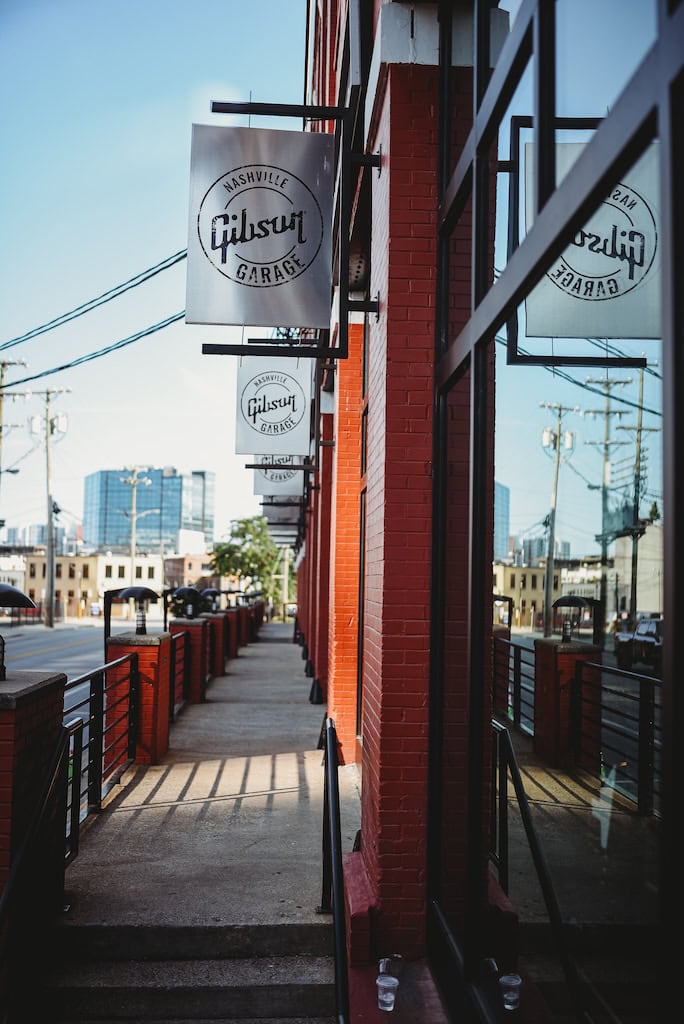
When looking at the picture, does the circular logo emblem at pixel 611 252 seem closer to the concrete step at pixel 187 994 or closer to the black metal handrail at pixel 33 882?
the black metal handrail at pixel 33 882

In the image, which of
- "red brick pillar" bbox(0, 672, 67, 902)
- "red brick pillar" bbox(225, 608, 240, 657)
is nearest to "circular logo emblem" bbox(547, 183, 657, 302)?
"red brick pillar" bbox(0, 672, 67, 902)

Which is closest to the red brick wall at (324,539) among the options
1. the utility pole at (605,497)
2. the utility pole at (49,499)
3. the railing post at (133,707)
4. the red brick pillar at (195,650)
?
the red brick pillar at (195,650)

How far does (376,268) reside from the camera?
5.03 m

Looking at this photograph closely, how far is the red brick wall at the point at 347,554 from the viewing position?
9477 millimetres

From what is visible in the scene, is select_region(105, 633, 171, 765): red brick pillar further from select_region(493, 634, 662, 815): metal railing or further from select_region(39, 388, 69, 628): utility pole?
select_region(39, 388, 69, 628): utility pole

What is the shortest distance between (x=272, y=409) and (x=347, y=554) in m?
2.46

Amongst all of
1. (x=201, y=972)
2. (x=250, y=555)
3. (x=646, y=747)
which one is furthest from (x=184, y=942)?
(x=250, y=555)

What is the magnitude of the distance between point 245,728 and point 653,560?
10.2m

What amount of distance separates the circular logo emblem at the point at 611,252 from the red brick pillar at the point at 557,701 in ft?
3.47

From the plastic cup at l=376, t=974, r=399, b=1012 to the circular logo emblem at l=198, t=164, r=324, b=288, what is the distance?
374cm

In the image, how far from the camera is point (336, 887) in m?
4.11

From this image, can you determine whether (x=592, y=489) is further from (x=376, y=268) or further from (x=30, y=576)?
(x=30, y=576)

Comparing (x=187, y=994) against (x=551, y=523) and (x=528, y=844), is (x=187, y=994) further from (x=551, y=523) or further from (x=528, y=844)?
(x=551, y=523)

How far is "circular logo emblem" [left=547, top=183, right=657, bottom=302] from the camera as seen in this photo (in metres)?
2.16
